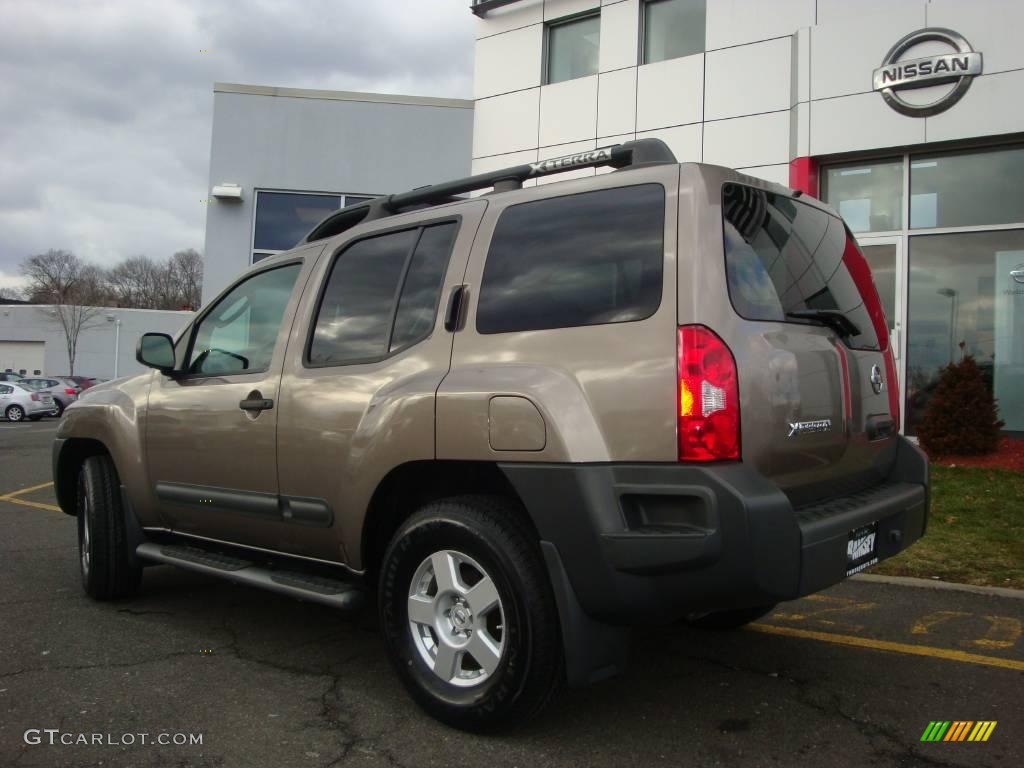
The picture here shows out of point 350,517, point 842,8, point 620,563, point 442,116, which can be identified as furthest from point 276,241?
point 620,563

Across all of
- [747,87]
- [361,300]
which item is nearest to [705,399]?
[361,300]

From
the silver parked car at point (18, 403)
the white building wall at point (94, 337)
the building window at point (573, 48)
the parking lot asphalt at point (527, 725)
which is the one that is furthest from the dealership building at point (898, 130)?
the white building wall at point (94, 337)

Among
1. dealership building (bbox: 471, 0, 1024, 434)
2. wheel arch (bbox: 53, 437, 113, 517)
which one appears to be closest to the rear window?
wheel arch (bbox: 53, 437, 113, 517)

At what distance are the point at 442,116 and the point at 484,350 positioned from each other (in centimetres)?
1389

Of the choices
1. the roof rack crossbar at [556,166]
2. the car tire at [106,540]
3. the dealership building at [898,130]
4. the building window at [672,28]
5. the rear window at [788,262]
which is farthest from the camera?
the building window at [672,28]

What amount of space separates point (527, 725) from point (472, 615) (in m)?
0.49

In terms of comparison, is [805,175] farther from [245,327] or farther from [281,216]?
[281,216]

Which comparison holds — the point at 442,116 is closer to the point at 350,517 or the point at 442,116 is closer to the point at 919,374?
the point at 919,374

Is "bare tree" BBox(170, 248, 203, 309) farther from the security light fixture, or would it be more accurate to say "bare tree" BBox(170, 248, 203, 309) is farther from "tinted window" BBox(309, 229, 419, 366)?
"tinted window" BBox(309, 229, 419, 366)

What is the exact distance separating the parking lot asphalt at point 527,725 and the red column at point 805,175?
8110mm

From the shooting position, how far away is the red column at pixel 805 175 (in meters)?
12.0

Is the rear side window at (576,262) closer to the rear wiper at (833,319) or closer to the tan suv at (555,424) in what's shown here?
the tan suv at (555,424)

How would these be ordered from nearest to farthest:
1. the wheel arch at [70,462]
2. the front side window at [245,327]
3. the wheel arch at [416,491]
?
the wheel arch at [416,491] < the front side window at [245,327] < the wheel arch at [70,462]

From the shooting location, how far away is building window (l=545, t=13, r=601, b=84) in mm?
14750
